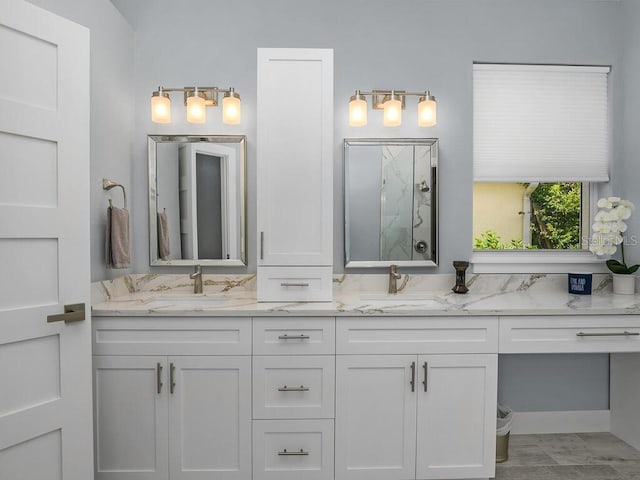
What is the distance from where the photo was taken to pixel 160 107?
2.47m

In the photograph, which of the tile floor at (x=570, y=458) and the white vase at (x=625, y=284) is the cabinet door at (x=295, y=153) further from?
the white vase at (x=625, y=284)

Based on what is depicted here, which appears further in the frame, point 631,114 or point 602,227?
point 631,114

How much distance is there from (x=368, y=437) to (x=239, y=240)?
4.38 feet

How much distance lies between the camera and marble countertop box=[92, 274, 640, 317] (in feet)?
6.68

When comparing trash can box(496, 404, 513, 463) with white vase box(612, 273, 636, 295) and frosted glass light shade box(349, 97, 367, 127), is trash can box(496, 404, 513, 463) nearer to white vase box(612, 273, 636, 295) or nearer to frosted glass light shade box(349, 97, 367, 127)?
white vase box(612, 273, 636, 295)

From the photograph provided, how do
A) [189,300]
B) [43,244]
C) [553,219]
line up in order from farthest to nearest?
[553,219] → [189,300] → [43,244]

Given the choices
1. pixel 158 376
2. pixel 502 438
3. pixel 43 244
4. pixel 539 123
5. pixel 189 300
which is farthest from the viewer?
pixel 539 123

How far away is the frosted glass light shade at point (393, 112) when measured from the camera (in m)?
2.49

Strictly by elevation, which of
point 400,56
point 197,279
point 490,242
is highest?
point 400,56

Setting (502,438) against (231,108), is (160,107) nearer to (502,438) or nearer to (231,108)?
(231,108)

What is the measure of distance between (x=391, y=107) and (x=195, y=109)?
3.75ft

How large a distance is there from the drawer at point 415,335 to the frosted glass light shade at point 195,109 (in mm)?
1436

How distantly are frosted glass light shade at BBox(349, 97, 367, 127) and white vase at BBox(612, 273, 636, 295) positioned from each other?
185 cm

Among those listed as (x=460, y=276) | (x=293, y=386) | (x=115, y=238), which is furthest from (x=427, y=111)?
(x=115, y=238)
